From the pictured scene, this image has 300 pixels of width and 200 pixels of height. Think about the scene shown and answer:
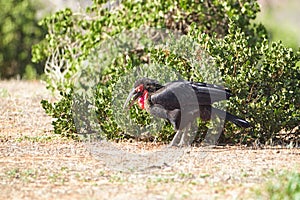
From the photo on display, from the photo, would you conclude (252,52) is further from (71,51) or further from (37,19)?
(37,19)

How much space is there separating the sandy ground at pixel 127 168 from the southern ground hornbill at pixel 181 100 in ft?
1.08

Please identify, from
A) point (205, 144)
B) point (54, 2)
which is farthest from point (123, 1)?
point (54, 2)

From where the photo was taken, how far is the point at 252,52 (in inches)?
311

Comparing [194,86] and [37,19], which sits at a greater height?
[37,19]

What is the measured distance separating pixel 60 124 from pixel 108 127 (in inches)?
24.8

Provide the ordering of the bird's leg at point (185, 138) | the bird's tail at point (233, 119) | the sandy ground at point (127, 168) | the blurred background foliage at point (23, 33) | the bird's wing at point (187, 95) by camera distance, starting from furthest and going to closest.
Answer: the blurred background foliage at point (23, 33) → the bird's leg at point (185, 138) → the bird's tail at point (233, 119) → the bird's wing at point (187, 95) → the sandy ground at point (127, 168)

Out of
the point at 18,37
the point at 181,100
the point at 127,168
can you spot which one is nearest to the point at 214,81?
the point at 181,100

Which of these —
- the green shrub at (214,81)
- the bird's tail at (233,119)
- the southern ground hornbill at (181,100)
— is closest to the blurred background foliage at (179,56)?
the green shrub at (214,81)

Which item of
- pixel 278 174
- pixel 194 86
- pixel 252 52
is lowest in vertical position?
pixel 278 174

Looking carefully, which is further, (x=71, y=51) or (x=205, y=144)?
(x=71, y=51)

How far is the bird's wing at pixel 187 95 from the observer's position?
714 centimetres

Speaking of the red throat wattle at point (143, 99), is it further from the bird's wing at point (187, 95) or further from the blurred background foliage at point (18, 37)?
the blurred background foliage at point (18, 37)

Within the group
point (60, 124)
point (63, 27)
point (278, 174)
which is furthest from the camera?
point (63, 27)

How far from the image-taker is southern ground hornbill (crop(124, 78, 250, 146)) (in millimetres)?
7152
